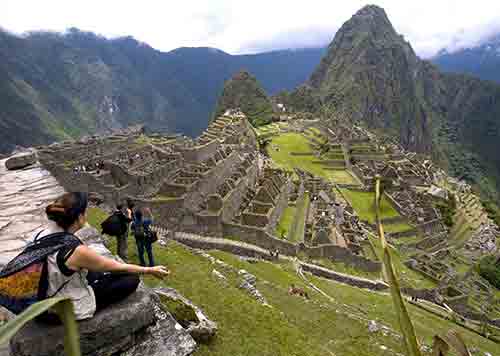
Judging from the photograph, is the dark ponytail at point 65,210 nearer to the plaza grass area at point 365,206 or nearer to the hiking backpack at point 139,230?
the hiking backpack at point 139,230

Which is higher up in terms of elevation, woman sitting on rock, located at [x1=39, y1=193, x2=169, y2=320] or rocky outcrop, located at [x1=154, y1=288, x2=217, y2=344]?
woman sitting on rock, located at [x1=39, y1=193, x2=169, y2=320]

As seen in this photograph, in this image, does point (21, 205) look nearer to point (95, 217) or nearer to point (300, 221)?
point (95, 217)

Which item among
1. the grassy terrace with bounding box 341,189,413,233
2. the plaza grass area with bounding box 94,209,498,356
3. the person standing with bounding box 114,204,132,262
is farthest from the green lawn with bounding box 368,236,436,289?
the person standing with bounding box 114,204,132,262

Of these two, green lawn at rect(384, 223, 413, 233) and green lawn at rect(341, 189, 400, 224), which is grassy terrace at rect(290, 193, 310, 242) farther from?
green lawn at rect(384, 223, 413, 233)

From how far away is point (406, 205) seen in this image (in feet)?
144

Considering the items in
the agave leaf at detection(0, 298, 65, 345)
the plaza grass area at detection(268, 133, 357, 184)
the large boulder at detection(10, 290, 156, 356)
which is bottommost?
the plaza grass area at detection(268, 133, 357, 184)

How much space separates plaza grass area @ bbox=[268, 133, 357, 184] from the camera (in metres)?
54.6

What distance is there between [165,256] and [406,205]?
3971cm

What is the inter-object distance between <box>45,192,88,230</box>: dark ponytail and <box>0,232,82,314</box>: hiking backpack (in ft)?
0.85

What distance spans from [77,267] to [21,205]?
7645 mm

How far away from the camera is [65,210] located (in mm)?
3783

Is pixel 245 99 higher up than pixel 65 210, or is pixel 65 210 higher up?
pixel 65 210

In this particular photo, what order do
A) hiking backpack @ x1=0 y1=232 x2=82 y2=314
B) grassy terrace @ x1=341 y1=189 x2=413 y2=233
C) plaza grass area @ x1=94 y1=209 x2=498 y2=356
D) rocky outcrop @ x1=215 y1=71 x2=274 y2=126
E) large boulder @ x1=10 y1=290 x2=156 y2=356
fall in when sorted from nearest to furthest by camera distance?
hiking backpack @ x1=0 y1=232 x2=82 y2=314 → large boulder @ x1=10 y1=290 x2=156 y2=356 → plaza grass area @ x1=94 y1=209 x2=498 y2=356 → grassy terrace @ x1=341 y1=189 x2=413 y2=233 → rocky outcrop @ x1=215 y1=71 x2=274 y2=126

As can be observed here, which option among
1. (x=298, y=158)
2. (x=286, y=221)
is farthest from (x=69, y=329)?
(x=298, y=158)
